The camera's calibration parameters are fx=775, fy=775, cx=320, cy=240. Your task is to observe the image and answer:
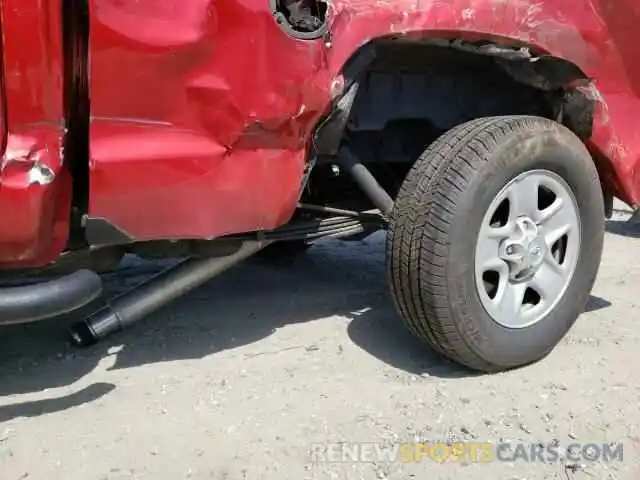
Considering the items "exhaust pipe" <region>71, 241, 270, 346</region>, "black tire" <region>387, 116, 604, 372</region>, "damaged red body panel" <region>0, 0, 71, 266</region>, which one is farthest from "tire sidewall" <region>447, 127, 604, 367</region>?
"damaged red body panel" <region>0, 0, 71, 266</region>

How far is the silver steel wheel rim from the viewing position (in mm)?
2838

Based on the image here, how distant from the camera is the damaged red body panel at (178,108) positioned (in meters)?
2.23

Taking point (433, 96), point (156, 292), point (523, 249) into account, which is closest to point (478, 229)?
point (523, 249)

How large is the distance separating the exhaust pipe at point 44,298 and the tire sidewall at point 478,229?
122cm

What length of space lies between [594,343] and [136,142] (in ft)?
6.70

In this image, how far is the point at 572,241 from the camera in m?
3.07

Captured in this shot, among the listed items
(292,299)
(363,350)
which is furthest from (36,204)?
(292,299)

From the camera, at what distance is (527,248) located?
2896 millimetres

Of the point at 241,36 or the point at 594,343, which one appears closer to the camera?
the point at 241,36

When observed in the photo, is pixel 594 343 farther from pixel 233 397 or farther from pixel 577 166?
pixel 233 397

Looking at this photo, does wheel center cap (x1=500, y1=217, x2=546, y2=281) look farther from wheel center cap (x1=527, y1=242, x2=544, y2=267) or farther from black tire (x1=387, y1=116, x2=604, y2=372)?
black tire (x1=387, y1=116, x2=604, y2=372)

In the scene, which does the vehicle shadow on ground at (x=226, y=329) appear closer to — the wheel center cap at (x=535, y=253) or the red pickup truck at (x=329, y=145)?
the red pickup truck at (x=329, y=145)

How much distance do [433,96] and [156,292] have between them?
1.42 m

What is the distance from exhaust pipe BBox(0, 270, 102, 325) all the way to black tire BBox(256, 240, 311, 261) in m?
2.16
